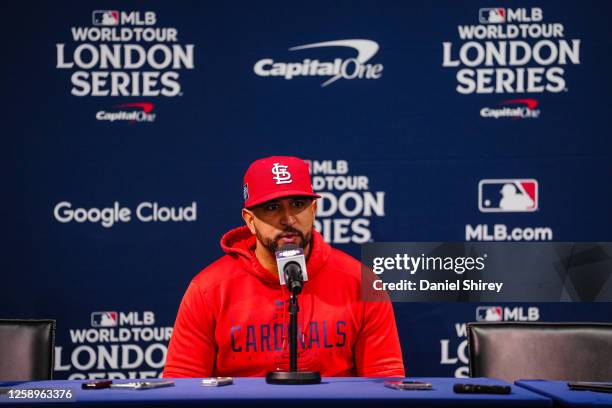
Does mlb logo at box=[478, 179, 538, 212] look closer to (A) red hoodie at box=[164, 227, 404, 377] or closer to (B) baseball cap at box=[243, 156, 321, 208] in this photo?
(A) red hoodie at box=[164, 227, 404, 377]

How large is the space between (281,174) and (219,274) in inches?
16.4

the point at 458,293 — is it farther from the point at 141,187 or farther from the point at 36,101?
the point at 36,101

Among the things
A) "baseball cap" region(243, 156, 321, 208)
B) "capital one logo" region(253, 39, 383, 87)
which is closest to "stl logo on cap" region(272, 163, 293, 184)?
"baseball cap" region(243, 156, 321, 208)

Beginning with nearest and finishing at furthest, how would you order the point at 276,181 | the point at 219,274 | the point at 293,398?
the point at 293,398 → the point at 276,181 → the point at 219,274

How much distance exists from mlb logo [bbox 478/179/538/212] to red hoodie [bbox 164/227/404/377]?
107cm

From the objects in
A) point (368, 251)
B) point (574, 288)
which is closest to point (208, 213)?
point (368, 251)

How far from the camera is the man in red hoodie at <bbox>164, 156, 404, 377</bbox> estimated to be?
229 cm

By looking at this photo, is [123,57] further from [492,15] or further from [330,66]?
[492,15]

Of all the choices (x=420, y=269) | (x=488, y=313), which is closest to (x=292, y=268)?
(x=420, y=269)

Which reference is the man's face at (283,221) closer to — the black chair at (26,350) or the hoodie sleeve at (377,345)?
the hoodie sleeve at (377,345)

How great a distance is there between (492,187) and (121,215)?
173 centimetres

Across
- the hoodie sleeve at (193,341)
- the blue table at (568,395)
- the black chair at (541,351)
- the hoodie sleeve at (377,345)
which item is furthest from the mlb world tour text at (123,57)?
the blue table at (568,395)

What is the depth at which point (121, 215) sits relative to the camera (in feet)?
10.8

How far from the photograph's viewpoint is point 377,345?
92.6 inches
